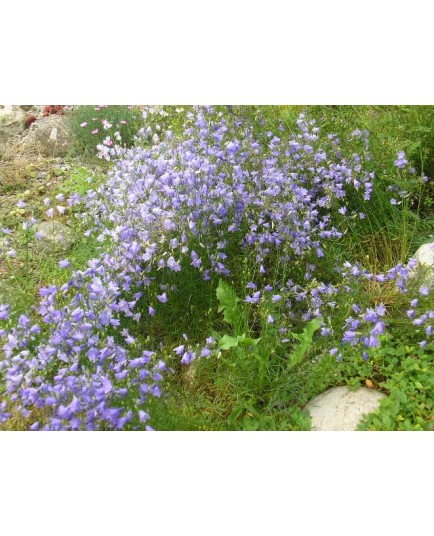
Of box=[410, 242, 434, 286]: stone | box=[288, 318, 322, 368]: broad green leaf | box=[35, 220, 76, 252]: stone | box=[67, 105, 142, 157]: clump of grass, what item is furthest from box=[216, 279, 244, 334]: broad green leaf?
box=[67, 105, 142, 157]: clump of grass

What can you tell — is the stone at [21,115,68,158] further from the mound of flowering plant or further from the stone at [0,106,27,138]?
the mound of flowering plant

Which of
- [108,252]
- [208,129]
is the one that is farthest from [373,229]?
[108,252]

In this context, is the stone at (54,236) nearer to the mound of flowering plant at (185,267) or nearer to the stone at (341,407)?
the mound of flowering plant at (185,267)

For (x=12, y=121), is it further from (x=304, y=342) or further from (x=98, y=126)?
(x=304, y=342)

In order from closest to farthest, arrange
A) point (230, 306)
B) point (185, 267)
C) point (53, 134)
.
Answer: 1. point (230, 306)
2. point (185, 267)
3. point (53, 134)

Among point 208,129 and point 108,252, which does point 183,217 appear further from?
point 208,129

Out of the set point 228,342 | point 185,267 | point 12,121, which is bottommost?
point 228,342

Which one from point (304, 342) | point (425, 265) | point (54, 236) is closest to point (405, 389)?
point (304, 342)
